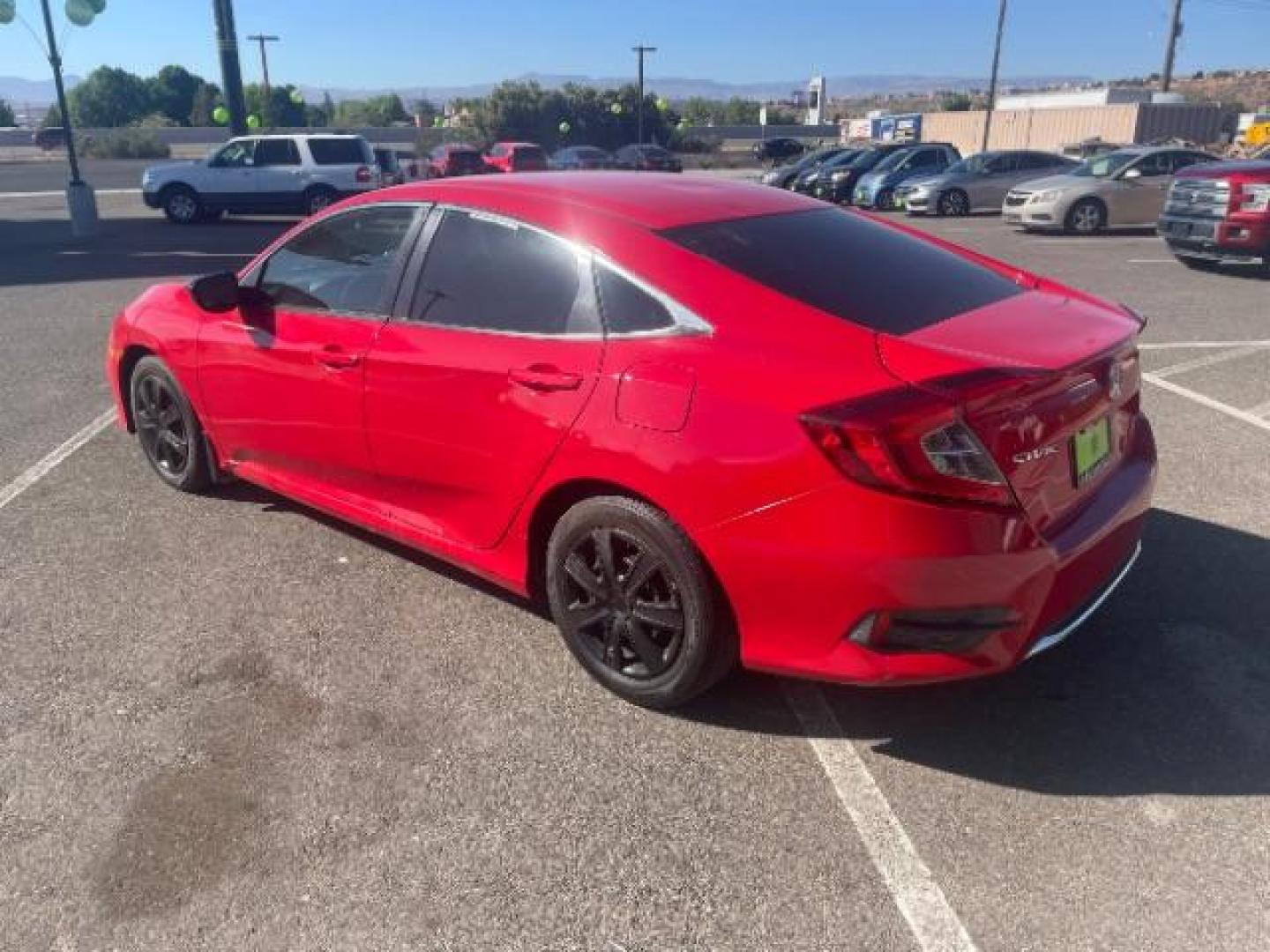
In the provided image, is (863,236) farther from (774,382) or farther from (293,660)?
(293,660)

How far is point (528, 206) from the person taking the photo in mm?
Result: 3420

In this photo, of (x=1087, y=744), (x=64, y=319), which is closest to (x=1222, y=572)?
(x=1087, y=744)

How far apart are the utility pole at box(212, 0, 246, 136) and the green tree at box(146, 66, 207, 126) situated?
63.6m

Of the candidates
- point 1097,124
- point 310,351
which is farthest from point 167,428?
point 1097,124

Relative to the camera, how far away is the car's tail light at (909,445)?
248 cm

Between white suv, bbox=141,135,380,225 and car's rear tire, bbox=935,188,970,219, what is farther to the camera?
car's rear tire, bbox=935,188,970,219

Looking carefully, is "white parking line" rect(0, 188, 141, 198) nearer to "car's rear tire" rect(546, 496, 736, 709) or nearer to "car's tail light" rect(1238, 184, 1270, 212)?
"car's tail light" rect(1238, 184, 1270, 212)

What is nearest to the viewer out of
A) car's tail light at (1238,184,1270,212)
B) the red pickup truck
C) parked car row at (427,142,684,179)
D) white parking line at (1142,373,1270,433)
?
white parking line at (1142,373,1270,433)

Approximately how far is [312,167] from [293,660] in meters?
19.2

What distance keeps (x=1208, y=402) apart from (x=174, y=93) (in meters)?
96.8

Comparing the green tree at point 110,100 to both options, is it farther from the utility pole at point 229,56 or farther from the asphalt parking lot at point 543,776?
the asphalt parking lot at point 543,776

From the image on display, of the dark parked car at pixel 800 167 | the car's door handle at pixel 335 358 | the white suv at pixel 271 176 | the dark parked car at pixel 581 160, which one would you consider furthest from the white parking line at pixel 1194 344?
the dark parked car at pixel 581 160

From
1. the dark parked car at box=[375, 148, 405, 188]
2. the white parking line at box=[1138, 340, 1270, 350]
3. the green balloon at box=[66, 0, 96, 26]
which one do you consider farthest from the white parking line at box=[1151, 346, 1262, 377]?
the dark parked car at box=[375, 148, 405, 188]

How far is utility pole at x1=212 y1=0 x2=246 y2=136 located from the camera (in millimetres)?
27719
